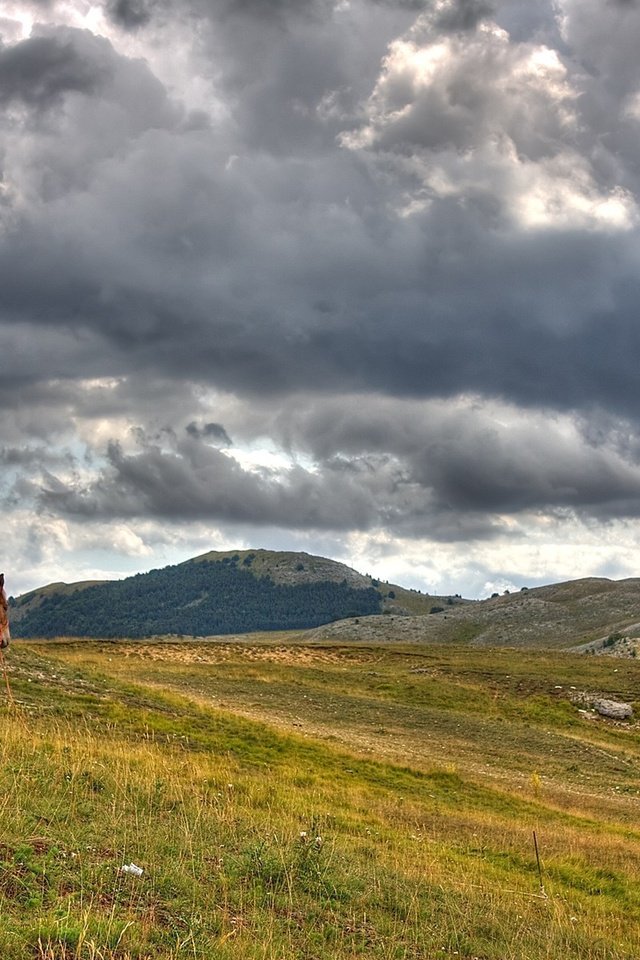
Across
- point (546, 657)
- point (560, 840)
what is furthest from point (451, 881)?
point (546, 657)

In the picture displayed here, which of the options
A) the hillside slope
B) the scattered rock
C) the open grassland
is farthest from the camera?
the hillside slope

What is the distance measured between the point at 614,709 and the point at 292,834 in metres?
48.4

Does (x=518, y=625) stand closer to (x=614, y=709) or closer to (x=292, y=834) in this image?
(x=614, y=709)

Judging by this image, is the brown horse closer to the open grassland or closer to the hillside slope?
the open grassland

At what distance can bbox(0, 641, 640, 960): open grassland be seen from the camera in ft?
31.6

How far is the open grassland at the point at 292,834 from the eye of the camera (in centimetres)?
962

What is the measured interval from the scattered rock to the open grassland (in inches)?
432

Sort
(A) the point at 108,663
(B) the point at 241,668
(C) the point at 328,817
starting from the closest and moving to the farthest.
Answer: (C) the point at 328,817, (A) the point at 108,663, (B) the point at 241,668

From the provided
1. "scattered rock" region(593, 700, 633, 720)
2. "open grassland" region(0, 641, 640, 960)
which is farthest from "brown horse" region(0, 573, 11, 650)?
"scattered rock" region(593, 700, 633, 720)

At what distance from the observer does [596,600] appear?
193125mm

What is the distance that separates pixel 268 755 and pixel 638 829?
43.6 feet

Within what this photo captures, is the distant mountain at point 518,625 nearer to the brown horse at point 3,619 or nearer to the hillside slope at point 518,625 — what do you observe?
the hillside slope at point 518,625

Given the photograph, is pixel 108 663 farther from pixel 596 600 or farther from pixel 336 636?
pixel 596 600

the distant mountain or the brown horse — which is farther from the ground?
the brown horse
